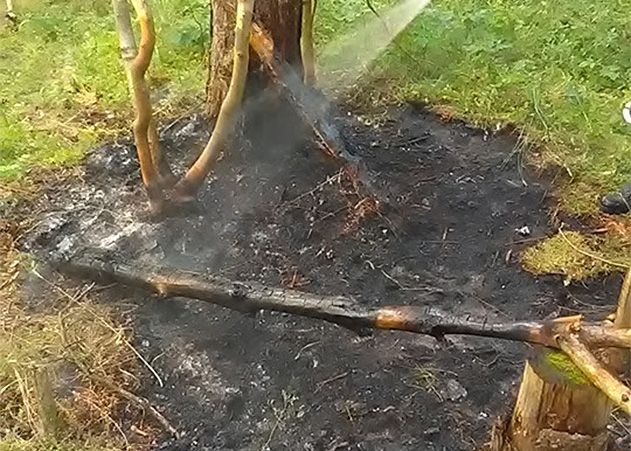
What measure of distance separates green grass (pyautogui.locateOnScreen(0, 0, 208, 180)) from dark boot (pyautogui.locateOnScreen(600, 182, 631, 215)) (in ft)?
6.19

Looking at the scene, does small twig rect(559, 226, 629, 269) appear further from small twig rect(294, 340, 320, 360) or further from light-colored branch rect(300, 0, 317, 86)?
light-colored branch rect(300, 0, 317, 86)

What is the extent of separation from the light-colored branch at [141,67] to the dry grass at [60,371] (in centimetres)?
48

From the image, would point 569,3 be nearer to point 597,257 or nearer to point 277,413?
point 597,257

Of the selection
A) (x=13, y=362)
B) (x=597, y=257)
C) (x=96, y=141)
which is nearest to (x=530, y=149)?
(x=597, y=257)

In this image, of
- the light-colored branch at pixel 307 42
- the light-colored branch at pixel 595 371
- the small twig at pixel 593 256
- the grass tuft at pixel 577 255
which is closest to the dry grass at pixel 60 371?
the light-colored branch at pixel 595 371

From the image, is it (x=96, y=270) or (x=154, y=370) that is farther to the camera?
(x=96, y=270)

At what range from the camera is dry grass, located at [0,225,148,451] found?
7.47 feet

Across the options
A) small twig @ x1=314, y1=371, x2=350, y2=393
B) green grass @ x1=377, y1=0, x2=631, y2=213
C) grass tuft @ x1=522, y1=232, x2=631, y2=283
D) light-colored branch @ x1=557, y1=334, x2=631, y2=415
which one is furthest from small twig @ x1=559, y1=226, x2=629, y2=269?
light-colored branch @ x1=557, y1=334, x2=631, y2=415

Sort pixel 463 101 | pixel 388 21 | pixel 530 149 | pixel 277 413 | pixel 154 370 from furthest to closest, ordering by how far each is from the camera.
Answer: pixel 388 21, pixel 463 101, pixel 530 149, pixel 154 370, pixel 277 413

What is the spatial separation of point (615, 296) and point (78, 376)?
5.68 ft

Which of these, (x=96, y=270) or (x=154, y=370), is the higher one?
(x=96, y=270)

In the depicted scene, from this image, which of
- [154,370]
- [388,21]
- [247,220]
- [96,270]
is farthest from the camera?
[388,21]

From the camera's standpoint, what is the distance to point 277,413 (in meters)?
2.36

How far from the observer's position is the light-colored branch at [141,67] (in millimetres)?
2672
